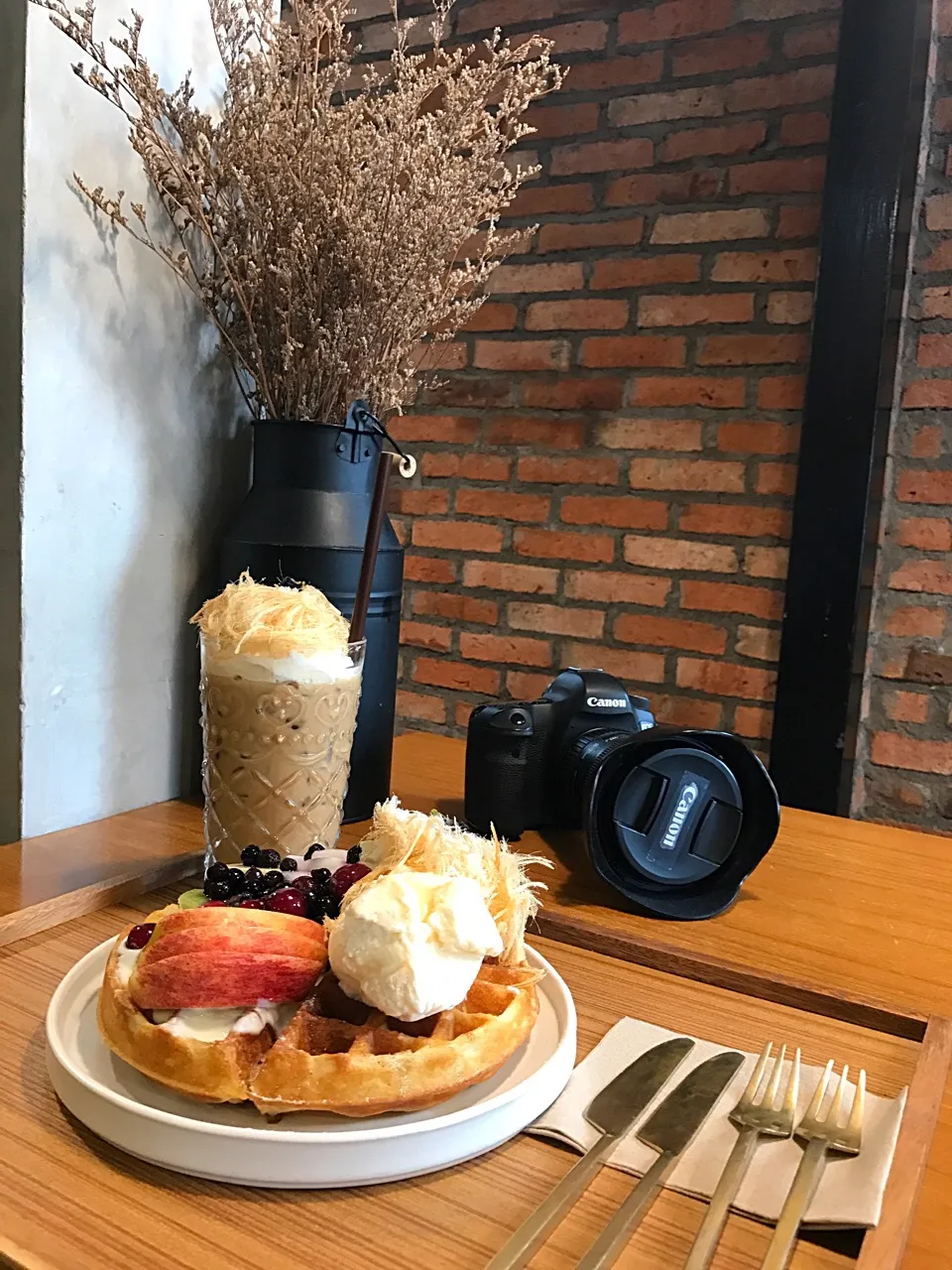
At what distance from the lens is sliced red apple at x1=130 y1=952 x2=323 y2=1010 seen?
1.54ft

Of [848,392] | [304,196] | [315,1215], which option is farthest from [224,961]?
[848,392]

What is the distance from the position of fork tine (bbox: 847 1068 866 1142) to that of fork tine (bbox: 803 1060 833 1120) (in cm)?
2

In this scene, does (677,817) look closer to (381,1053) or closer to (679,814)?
(679,814)

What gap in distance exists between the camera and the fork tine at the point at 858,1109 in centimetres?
48

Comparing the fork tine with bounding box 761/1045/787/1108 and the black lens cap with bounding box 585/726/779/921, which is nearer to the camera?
the fork tine with bounding box 761/1045/787/1108

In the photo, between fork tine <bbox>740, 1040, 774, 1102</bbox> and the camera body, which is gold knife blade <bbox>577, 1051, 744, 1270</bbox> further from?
the camera body

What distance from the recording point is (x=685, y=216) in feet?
5.67

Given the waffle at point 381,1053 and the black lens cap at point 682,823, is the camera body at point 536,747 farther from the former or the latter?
the waffle at point 381,1053

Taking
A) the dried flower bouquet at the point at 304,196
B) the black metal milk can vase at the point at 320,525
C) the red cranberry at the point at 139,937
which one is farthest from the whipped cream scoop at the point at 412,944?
the dried flower bouquet at the point at 304,196

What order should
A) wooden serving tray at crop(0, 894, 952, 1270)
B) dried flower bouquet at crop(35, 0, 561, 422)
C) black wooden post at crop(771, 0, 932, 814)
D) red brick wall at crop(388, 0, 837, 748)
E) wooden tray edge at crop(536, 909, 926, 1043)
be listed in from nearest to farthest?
wooden serving tray at crop(0, 894, 952, 1270)
wooden tray edge at crop(536, 909, 926, 1043)
dried flower bouquet at crop(35, 0, 561, 422)
black wooden post at crop(771, 0, 932, 814)
red brick wall at crop(388, 0, 837, 748)

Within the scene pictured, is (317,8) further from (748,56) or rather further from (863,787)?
(863,787)

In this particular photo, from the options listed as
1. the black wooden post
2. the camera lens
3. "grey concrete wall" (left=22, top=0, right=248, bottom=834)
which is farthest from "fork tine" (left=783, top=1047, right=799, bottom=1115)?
the black wooden post

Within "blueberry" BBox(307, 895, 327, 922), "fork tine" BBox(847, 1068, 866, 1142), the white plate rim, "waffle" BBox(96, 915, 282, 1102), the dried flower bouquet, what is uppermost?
the dried flower bouquet

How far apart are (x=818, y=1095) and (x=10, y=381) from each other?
76 cm
